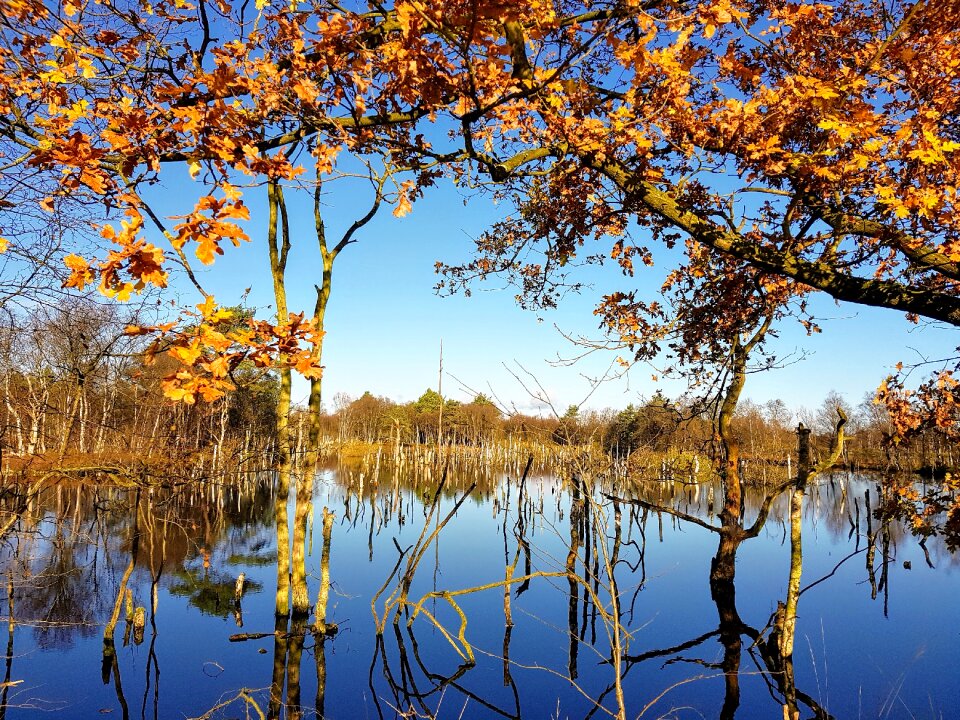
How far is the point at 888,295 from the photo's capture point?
4.37 meters

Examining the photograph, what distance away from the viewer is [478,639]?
37.1ft

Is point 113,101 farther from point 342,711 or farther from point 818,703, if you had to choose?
point 818,703

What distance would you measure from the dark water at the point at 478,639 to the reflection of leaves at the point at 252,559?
0.13 m

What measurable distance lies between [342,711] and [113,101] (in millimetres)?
8040

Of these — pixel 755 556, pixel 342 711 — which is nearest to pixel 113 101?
pixel 342 711

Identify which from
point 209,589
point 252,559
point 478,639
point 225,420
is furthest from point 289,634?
point 225,420

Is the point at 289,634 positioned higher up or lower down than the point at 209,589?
higher up

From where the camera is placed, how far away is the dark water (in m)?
8.33

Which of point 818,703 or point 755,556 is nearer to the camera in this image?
point 818,703

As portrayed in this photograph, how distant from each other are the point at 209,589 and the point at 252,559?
9.46 ft

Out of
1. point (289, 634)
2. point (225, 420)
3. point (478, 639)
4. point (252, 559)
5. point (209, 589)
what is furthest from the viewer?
point (225, 420)

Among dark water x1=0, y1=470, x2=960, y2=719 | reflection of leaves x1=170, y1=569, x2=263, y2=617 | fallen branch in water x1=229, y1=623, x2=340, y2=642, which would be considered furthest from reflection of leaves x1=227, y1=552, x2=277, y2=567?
fallen branch in water x1=229, y1=623, x2=340, y2=642

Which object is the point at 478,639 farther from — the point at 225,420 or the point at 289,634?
the point at 225,420

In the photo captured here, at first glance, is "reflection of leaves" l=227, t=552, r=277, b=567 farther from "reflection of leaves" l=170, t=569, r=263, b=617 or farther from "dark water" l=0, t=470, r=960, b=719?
"reflection of leaves" l=170, t=569, r=263, b=617
